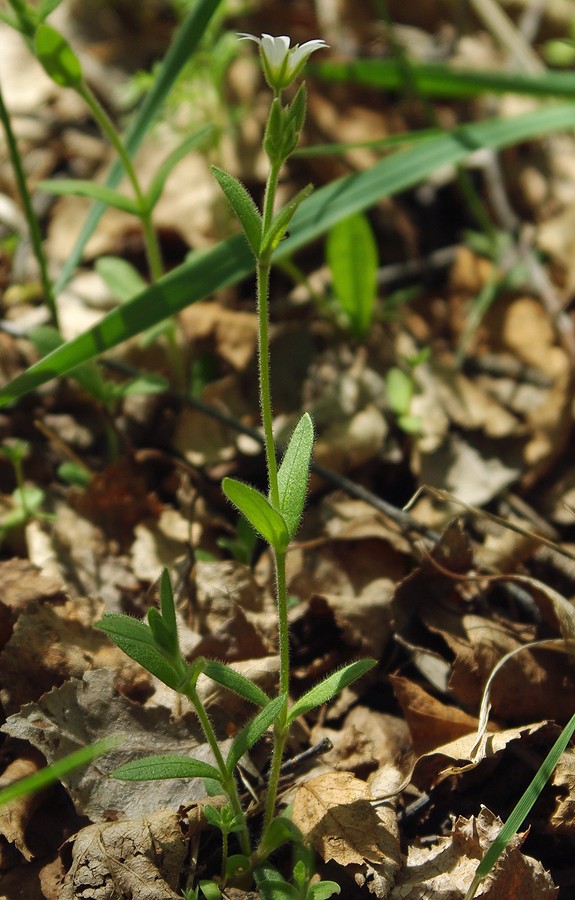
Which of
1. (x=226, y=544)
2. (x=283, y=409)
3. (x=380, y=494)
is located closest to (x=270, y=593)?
(x=226, y=544)

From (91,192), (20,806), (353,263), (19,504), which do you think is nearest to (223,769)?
(20,806)

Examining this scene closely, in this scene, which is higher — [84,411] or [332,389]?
[84,411]

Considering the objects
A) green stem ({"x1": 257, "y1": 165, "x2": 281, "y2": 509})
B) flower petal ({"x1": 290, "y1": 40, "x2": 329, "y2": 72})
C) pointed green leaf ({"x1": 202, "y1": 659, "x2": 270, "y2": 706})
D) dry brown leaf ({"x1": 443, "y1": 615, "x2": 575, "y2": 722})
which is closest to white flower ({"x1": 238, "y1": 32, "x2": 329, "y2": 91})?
flower petal ({"x1": 290, "y1": 40, "x2": 329, "y2": 72})

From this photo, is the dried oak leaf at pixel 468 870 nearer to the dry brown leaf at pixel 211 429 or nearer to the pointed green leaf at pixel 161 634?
the pointed green leaf at pixel 161 634

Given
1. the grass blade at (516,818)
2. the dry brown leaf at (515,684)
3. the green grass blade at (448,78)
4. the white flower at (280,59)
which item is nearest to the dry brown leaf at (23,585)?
the dry brown leaf at (515,684)

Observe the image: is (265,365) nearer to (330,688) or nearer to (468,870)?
(330,688)

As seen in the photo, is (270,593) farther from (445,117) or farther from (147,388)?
(445,117)
